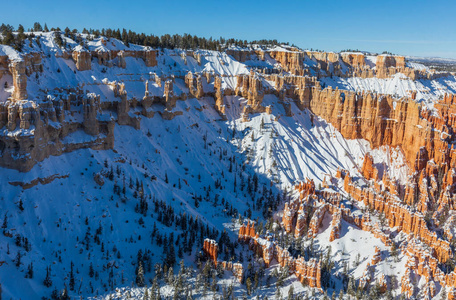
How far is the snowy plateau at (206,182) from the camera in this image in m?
44.2

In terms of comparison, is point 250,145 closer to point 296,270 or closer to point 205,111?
point 205,111

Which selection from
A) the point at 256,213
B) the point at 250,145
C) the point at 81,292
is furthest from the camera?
the point at 250,145

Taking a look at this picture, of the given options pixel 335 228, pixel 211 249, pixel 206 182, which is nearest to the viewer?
pixel 211 249

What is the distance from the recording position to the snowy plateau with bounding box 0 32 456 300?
4416 centimetres

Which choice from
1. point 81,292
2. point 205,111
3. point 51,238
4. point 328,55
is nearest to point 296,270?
point 81,292

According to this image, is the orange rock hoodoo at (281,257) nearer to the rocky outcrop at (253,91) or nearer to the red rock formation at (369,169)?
the red rock formation at (369,169)

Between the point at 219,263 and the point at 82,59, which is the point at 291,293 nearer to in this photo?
the point at 219,263

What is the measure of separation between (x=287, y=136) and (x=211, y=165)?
22.4 meters

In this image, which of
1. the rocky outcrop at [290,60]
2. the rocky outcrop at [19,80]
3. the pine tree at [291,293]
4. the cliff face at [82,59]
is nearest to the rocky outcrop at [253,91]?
the rocky outcrop at [290,60]

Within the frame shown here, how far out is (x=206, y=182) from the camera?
7138 centimetres

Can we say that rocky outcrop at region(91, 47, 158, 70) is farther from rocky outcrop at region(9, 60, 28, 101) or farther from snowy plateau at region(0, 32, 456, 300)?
rocky outcrop at region(9, 60, 28, 101)

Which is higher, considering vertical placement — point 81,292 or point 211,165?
point 211,165

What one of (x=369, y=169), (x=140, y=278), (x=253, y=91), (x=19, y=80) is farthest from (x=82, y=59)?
(x=369, y=169)

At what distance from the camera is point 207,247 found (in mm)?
48250
